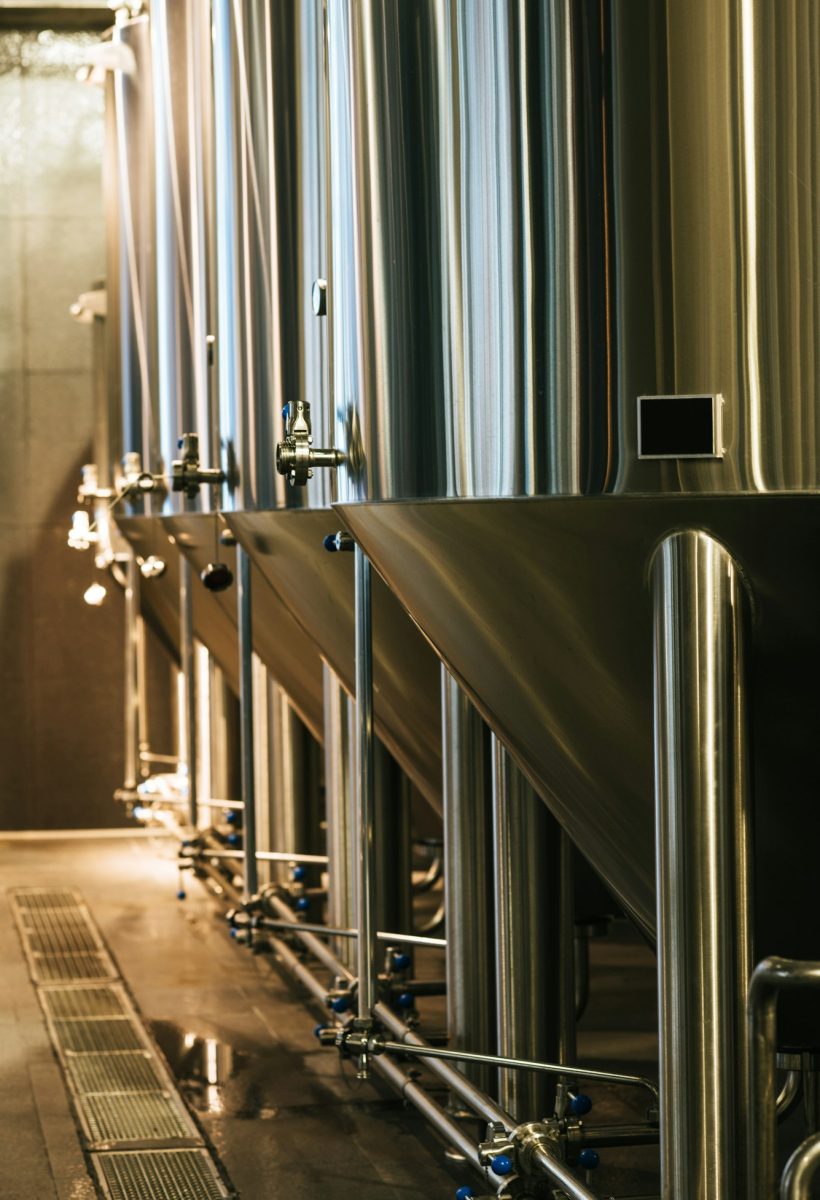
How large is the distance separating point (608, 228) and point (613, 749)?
2.25ft

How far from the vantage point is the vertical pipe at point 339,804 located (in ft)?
14.6

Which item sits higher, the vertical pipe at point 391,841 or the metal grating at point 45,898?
the vertical pipe at point 391,841

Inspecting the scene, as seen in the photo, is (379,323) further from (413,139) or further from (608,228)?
(608,228)

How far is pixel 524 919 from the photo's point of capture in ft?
10.6

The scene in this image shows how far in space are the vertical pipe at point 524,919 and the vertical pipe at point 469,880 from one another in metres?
0.18

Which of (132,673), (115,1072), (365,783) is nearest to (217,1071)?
(115,1072)

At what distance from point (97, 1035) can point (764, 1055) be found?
113 inches

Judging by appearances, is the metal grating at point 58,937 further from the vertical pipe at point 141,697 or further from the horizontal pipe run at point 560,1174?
the horizontal pipe run at point 560,1174

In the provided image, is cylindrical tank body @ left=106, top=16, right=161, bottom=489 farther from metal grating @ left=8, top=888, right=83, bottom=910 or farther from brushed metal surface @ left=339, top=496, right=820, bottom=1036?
brushed metal surface @ left=339, top=496, right=820, bottom=1036

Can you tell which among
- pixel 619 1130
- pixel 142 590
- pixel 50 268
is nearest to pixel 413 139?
pixel 619 1130

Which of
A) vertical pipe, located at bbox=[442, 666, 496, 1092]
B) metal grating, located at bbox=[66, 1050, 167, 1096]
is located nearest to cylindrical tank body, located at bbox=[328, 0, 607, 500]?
vertical pipe, located at bbox=[442, 666, 496, 1092]

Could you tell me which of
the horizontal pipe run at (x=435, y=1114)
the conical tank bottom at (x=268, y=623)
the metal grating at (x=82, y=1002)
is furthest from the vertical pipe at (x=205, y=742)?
the horizontal pipe run at (x=435, y=1114)

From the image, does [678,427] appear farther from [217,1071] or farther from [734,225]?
[217,1071]

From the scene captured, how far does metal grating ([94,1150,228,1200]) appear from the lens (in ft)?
10.6
